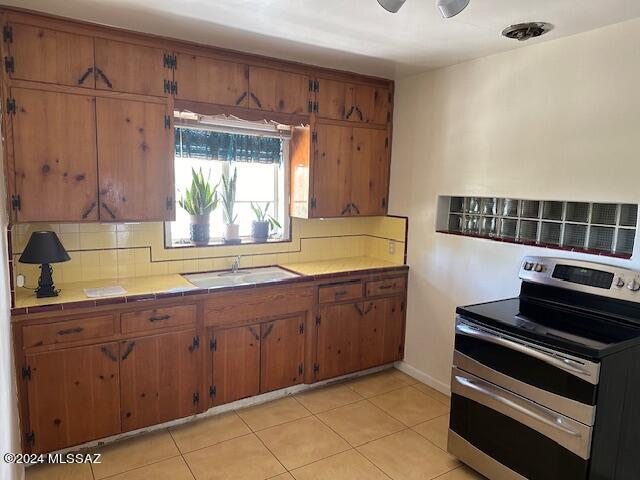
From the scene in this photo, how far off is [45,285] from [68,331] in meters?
0.31

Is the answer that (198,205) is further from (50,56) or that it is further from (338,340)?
(338,340)

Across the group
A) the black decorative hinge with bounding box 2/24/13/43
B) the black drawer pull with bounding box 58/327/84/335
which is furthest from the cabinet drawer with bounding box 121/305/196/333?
the black decorative hinge with bounding box 2/24/13/43

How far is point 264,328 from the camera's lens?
9.71ft

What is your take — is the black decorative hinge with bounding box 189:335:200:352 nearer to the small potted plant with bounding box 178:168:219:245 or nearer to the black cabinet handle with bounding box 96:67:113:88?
the small potted plant with bounding box 178:168:219:245

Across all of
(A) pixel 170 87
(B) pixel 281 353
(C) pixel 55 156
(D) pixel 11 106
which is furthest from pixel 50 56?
(B) pixel 281 353

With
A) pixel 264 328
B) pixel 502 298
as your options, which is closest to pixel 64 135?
pixel 264 328

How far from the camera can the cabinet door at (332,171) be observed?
3.31 metres

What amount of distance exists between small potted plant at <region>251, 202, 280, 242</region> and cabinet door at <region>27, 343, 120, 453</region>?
1.37 m

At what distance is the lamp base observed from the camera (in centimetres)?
238

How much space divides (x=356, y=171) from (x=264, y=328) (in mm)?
1446

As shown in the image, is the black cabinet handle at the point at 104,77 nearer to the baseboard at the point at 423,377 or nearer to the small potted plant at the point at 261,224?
the small potted plant at the point at 261,224

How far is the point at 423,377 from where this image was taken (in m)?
3.48

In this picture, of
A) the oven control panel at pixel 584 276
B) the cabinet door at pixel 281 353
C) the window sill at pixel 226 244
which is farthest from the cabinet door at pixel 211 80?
the oven control panel at pixel 584 276

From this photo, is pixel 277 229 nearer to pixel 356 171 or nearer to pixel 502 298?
pixel 356 171
